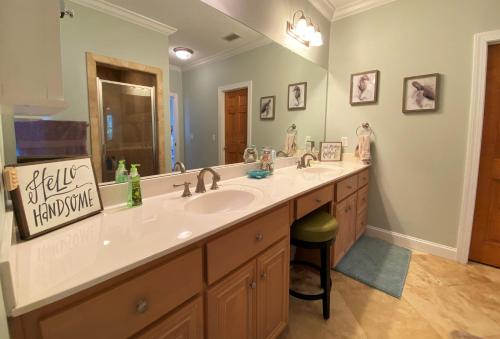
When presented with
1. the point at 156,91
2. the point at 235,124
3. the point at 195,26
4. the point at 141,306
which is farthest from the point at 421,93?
the point at 141,306

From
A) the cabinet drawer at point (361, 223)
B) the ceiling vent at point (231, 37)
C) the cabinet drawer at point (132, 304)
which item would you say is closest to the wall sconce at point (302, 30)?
the ceiling vent at point (231, 37)

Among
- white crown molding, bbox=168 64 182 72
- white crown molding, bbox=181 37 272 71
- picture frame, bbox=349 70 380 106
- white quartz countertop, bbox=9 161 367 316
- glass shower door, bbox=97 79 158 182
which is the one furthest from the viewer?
picture frame, bbox=349 70 380 106

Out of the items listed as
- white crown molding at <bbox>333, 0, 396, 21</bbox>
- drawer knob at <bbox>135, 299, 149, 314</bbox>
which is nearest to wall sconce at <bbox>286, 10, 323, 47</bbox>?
white crown molding at <bbox>333, 0, 396, 21</bbox>

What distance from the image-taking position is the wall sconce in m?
2.17

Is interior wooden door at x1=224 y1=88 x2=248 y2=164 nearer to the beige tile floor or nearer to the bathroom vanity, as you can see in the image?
the bathroom vanity

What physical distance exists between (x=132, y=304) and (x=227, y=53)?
163 cm

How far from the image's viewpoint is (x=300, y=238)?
4.79ft

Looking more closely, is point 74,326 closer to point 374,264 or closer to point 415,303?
point 415,303

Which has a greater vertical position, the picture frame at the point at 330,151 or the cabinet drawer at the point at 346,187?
the picture frame at the point at 330,151

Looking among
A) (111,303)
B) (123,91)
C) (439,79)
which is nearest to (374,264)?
(439,79)

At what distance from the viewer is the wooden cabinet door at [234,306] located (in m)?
0.90

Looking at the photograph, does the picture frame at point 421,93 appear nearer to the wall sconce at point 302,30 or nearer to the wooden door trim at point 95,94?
the wall sconce at point 302,30

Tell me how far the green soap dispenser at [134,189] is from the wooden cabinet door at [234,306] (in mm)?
543

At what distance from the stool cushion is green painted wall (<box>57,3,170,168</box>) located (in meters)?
1.25
